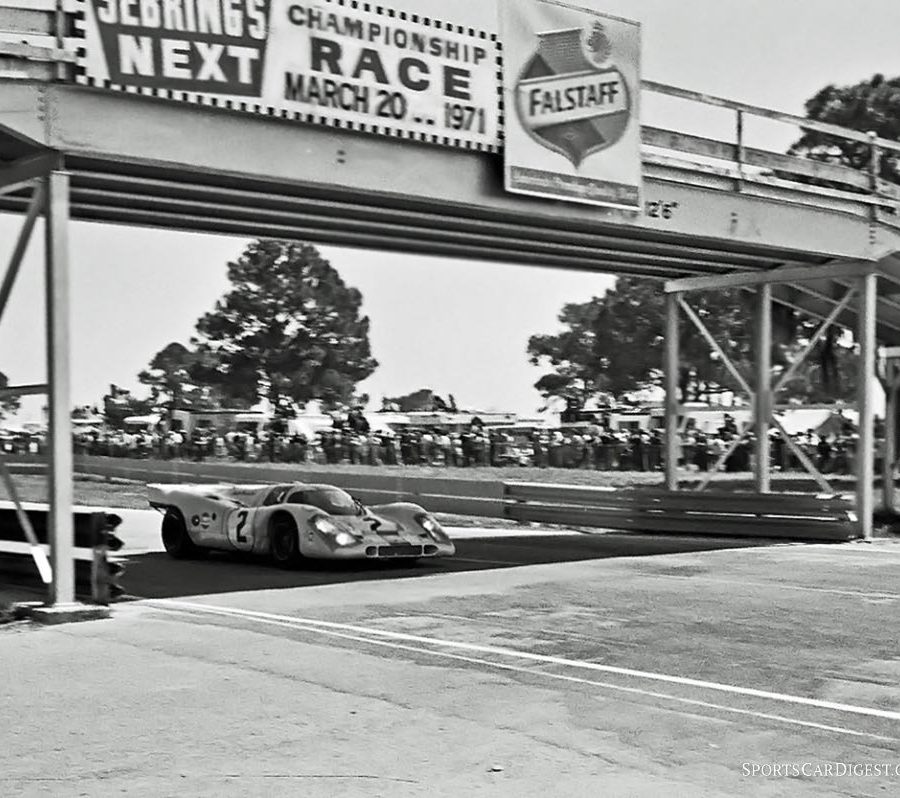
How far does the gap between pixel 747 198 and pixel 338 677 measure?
1093 centimetres

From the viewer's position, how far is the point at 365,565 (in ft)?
49.8

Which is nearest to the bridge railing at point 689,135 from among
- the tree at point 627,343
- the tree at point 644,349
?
the tree at point 644,349

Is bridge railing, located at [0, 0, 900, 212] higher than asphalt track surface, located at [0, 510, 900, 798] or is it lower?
A: higher

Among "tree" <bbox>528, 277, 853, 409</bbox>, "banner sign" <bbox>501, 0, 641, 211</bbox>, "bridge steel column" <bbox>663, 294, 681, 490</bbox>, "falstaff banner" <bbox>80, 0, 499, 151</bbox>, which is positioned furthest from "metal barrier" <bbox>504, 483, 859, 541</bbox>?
"tree" <bbox>528, 277, 853, 409</bbox>

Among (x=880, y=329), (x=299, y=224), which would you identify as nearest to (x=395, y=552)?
(x=299, y=224)

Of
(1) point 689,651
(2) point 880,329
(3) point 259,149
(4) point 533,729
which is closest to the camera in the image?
(4) point 533,729

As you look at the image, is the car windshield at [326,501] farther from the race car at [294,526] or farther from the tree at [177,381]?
the tree at [177,381]

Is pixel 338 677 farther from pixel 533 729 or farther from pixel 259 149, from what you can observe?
pixel 259 149

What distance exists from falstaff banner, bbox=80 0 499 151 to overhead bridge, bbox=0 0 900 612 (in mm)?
118

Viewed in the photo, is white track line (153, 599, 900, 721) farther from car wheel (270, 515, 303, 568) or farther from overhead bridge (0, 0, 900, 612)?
car wheel (270, 515, 303, 568)

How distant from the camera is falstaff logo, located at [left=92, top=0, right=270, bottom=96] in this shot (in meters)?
10.9

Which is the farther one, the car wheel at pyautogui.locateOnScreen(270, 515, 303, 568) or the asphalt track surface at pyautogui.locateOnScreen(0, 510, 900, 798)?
the car wheel at pyautogui.locateOnScreen(270, 515, 303, 568)

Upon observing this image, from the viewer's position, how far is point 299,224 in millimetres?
15406

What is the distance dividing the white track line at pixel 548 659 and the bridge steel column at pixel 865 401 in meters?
10.9
